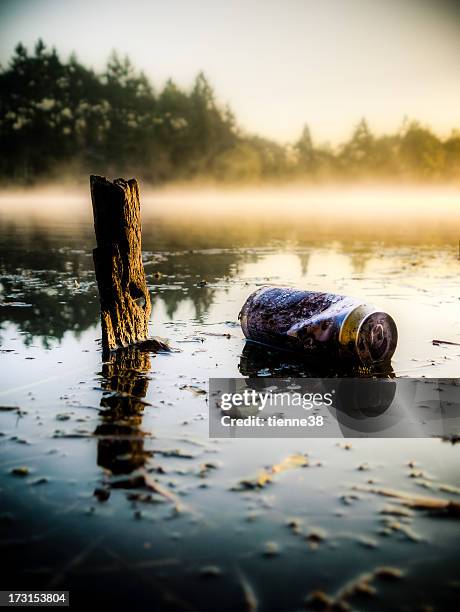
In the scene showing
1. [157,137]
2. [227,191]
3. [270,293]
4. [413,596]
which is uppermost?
[157,137]

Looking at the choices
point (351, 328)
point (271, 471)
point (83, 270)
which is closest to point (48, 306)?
point (83, 270)

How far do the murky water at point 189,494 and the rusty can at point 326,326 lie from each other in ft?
1.00

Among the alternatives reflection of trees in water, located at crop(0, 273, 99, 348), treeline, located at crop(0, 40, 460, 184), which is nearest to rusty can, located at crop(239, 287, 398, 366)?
reflection of trees in water, located at crop(0, 273, 99, 348)

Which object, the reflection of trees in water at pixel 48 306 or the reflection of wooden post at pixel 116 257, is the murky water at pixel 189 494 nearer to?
the reflection of trees in water at pixel 48 306

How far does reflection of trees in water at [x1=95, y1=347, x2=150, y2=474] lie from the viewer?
356 cm

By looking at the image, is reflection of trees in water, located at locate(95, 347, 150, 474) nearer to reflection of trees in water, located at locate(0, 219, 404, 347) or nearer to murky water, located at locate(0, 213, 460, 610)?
murky water, located at locate(0, 213, 460, 610)

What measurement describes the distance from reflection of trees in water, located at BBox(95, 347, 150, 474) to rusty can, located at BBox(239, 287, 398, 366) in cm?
143

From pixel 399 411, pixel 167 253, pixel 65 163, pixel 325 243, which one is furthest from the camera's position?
pixel 65 163

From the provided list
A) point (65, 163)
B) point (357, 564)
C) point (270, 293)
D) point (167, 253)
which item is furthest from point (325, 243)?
point (65, 163)

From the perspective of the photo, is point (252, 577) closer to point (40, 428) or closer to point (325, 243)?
point (40, 428)

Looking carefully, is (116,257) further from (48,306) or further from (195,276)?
(195,276)

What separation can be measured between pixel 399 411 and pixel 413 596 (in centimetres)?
218

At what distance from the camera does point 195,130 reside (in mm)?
86938

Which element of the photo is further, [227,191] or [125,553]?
[227,191]
